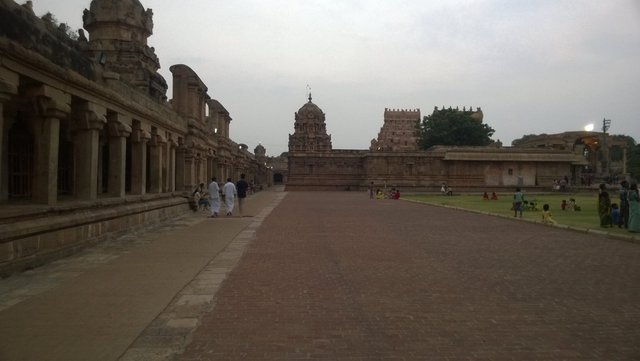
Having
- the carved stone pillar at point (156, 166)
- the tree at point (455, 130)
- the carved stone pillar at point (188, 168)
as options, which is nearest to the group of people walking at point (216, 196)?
the carved stone pillar at point (188, 168)

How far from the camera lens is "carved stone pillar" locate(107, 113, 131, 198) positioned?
497 inches

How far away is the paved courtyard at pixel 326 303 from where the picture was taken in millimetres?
4480

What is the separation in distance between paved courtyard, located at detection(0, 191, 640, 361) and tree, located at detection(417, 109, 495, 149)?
6233cm

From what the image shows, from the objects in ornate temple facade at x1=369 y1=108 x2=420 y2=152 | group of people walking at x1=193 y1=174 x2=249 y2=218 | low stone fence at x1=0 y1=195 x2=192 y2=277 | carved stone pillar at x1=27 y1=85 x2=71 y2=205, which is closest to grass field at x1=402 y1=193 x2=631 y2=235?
group of people walking at x1=193 y1=174 x2=249 y2=218

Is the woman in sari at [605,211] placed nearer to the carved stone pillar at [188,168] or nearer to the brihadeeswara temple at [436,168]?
the carved stone pillar at [188,168]

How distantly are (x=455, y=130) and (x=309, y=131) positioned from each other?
69.0 feet

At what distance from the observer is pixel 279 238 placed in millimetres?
12289

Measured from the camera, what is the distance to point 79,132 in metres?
10.9

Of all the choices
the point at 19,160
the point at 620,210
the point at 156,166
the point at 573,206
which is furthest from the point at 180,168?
the point at 573,206

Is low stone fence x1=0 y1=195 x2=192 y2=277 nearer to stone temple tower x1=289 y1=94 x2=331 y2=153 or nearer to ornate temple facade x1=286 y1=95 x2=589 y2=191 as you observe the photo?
ornate temple facade x1=286 y1=95 x2=589 y2=191

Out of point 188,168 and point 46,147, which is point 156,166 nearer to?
point 188,168

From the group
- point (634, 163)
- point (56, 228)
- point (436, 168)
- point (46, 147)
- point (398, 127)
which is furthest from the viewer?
point (398, 127)

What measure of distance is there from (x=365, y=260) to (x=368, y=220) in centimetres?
869

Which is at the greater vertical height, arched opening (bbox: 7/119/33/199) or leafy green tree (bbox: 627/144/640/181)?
leafy green tree (bbox: 627/144/640/181)
